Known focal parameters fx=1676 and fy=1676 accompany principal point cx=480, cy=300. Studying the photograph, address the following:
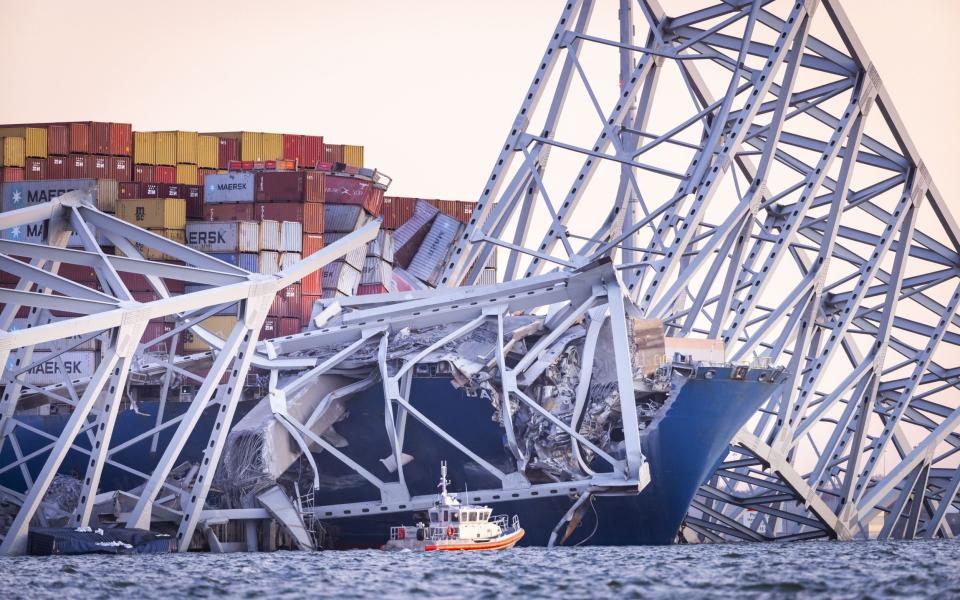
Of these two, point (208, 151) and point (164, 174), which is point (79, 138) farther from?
point (208, 151)

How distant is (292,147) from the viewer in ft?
293

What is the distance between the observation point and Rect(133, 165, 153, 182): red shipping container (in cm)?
8706

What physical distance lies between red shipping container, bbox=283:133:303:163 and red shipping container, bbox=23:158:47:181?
12396 millimetres

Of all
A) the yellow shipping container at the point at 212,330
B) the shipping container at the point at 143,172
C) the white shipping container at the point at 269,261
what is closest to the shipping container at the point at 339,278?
the white shipping container at the point at 269,261

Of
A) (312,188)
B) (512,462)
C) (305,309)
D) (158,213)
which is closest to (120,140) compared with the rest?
(158,213)

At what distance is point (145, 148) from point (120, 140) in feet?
4.46

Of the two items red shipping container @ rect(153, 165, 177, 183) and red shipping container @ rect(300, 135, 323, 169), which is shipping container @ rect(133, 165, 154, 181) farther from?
red shipping container @ rect(300, 135, 323, 169)

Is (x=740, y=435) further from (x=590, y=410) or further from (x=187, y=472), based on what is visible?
(x=187, y=472)

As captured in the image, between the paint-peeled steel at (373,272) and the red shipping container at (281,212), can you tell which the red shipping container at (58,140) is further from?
the paint-peeled steel at (373,272)

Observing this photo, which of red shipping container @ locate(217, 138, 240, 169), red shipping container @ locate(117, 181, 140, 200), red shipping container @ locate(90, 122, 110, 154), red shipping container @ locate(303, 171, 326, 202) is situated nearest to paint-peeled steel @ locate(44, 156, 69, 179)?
red shipping container @ locate(90, 122, 110, 154)

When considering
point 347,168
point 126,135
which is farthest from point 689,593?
point 126,135

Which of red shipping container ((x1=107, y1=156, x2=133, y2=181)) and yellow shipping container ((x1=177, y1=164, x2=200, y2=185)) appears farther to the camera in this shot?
yellow shipping container ((x1=177, y1=164, x2=200, y2=185))

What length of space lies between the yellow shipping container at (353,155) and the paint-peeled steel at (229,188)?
11258mm

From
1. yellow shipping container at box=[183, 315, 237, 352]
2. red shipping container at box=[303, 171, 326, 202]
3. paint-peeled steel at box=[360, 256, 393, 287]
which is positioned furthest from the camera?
paint-peeled steel at box=[360, 256, 393, 287]
